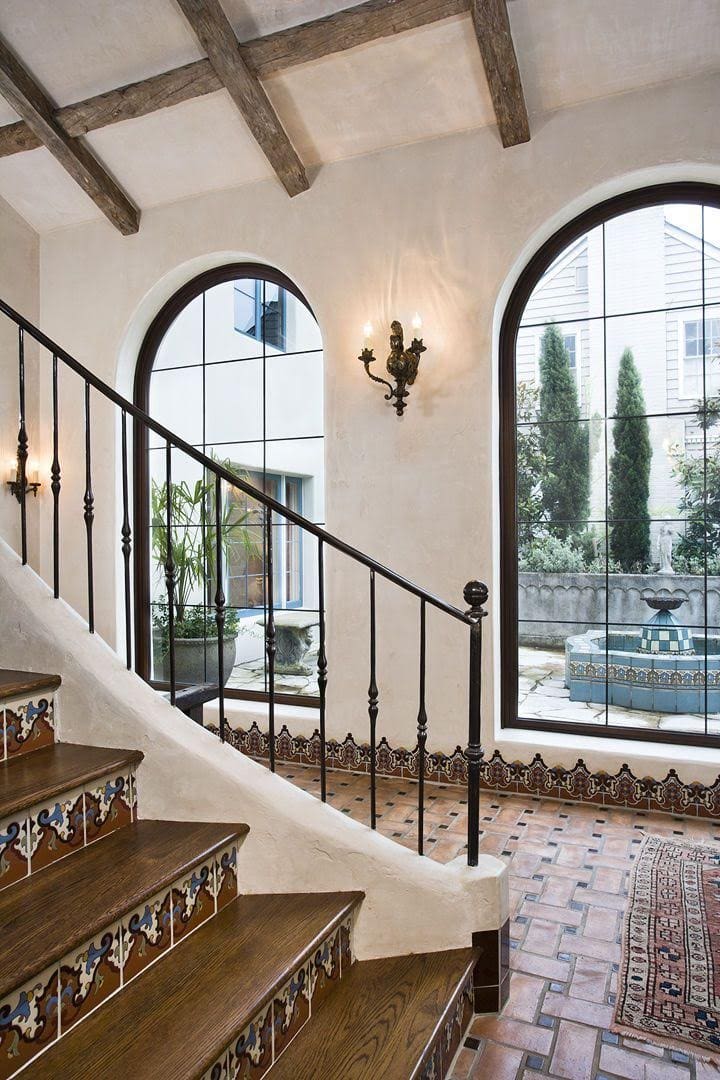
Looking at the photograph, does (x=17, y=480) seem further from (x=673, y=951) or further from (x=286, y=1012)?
(x=673, y=951)

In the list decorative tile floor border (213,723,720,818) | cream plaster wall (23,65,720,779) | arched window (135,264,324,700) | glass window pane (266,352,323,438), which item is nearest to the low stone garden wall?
cream plaster wall (23,65,720,779)

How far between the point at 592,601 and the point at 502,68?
8.06 feet

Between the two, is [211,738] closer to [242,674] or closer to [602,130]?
[242,674]

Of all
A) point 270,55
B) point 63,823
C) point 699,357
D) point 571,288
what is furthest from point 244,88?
point 63,823

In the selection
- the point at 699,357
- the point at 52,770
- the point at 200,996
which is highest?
the point at 699,357

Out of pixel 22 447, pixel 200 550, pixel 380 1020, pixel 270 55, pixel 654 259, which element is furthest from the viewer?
pixel 200 550

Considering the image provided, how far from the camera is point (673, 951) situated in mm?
2232

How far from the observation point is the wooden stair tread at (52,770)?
1636 mm

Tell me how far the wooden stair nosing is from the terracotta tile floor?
1433 millimetres

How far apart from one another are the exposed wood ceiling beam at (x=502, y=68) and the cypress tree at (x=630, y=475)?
118cm

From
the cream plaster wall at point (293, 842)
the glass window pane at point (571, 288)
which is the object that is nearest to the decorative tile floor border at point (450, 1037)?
the cream plaster wall at point (293, 842)

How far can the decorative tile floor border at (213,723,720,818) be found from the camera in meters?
3.33

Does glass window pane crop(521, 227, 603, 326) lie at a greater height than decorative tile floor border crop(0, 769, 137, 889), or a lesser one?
greater

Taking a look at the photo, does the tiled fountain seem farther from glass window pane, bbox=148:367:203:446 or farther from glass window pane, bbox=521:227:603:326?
glass window pane, bbox=148:367:203:446
